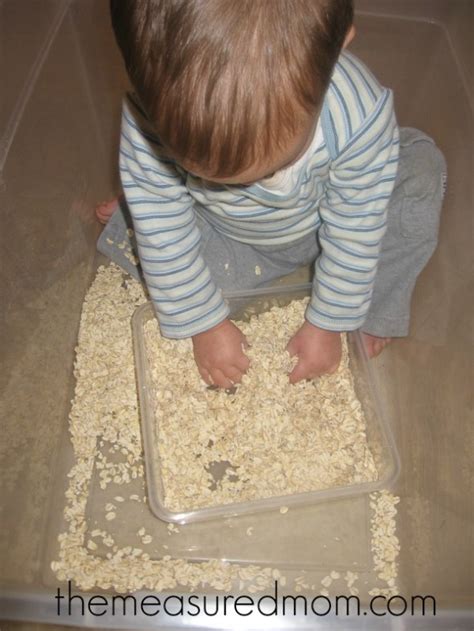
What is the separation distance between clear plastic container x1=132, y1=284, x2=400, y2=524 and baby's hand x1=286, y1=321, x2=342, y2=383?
40 mm

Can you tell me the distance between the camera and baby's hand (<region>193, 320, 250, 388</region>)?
991 millimetres

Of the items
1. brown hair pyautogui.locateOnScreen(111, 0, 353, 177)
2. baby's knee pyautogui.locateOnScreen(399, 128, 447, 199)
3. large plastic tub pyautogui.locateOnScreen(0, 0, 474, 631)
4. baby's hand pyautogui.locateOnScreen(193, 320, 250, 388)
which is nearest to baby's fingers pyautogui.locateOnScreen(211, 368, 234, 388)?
baby's hand pyautogui.locateOnScreen(193, 320, 250, 388)

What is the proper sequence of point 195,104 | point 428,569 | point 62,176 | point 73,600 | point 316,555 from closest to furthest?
point 195,104, point 73,600, point 428,569, point 316,555, point 62,176

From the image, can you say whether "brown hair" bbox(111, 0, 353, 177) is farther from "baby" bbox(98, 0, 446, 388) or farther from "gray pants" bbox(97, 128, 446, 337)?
"gray pants" bbox(97, 128, 446, 337)

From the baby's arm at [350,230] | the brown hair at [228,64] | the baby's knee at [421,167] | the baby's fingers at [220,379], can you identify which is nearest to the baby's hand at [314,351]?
the baby's arm at [350,230]

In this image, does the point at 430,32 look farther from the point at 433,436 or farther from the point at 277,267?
the point at 433,436

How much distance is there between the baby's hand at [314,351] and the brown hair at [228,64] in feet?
1.61

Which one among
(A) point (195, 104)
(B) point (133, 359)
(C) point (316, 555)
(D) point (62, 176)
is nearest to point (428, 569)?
(C) point (316, 555)

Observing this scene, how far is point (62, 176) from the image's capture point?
3.52ft

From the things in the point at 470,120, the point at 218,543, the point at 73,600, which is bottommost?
the point at 218,543

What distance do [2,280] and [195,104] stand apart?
Result: 18.8 inches

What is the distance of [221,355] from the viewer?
3.27 feet

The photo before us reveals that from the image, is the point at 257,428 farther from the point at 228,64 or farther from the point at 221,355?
the point at 228,64

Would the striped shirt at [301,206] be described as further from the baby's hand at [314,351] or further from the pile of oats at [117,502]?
the pile of oats at [117,502]
